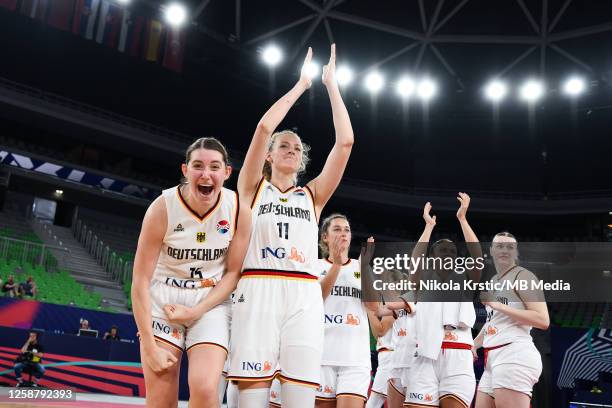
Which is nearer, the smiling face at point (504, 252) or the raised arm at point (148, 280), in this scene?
the raised arm at point (148, 280)

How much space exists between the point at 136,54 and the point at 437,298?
21.1m

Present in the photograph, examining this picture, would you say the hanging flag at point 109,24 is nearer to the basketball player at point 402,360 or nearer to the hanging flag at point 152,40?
the hanging flag at point 152,40

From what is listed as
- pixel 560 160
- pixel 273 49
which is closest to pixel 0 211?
pixel 273 49

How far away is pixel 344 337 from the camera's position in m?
5.50

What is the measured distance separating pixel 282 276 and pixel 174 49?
23.1m

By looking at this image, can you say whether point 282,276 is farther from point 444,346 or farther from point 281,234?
point 444,346

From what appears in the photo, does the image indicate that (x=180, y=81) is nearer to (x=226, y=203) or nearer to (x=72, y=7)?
(x=72, y=7)

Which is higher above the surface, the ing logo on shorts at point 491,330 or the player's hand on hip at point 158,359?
the ing logo on shorts at point 491,330

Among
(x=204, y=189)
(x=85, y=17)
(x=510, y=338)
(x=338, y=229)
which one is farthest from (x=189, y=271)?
(x=85, y=17)

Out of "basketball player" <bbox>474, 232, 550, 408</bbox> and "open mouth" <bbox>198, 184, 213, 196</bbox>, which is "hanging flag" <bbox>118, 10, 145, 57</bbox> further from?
"open mouth" <bbox>198, 184, 213, 196</bbox>

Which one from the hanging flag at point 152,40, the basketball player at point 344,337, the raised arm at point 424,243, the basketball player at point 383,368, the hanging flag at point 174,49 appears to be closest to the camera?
the basketball player at point 344,337

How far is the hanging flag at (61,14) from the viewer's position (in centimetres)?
2222

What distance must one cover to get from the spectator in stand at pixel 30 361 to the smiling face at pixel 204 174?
401 inches

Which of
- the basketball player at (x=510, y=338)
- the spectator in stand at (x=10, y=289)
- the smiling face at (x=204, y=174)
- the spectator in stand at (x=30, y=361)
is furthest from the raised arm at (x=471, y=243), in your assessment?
the spectator in stand at (x=10, y=289)
